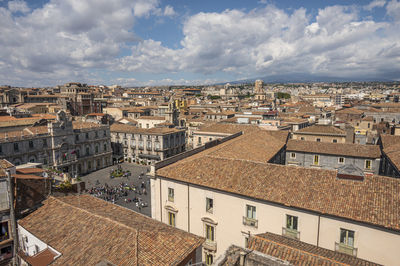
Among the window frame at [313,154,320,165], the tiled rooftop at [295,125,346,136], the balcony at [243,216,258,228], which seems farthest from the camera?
the tiled rooftop at [295,125,346,136]

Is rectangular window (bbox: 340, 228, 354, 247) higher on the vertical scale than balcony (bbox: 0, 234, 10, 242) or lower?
higher

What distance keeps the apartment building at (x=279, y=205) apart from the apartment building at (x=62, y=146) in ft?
108

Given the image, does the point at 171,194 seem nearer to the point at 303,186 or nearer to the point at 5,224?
the point at 303,186

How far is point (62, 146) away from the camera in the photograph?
49.8 m

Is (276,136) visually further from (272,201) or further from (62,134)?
(62,134)

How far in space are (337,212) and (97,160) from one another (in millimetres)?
52308

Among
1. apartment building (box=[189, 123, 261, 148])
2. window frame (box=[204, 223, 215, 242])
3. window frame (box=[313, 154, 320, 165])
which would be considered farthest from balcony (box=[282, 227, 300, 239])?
apartment building (box=[189, 123, 261, 148])

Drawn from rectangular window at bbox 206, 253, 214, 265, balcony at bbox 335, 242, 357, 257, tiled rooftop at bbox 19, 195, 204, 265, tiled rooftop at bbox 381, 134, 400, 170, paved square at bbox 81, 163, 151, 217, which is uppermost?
tiled rooftop at bbox 381, 134, 400, 170

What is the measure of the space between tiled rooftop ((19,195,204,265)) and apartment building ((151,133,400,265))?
237 inches

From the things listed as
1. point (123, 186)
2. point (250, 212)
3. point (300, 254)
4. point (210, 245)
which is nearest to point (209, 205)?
point (210, 245)

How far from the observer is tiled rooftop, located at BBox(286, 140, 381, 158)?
3441 cm

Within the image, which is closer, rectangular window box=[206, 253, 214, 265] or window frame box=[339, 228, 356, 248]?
window frame box=[339, 228, 356, 248]

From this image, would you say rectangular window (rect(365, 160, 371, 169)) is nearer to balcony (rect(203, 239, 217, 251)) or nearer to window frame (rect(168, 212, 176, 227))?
balcony (rect(203, 239, 217, 251))

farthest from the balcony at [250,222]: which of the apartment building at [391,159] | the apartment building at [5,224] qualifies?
the apartment building at [391,159]
